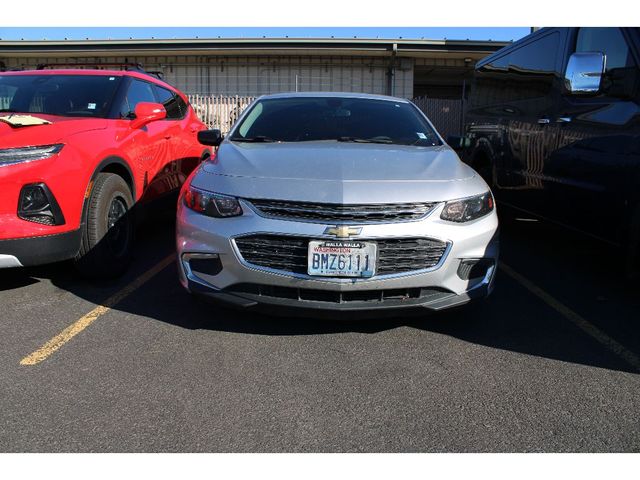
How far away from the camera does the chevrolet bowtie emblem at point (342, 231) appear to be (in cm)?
288

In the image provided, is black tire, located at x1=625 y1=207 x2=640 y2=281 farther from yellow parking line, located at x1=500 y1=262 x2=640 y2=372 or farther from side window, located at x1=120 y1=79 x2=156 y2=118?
side window, located at x1=120 y1=79 x2=156 y2=118

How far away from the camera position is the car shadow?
330 cm

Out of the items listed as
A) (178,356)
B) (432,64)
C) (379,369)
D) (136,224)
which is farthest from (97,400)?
(432,64)

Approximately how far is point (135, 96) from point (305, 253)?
3.16 metres

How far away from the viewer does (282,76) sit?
1806cm

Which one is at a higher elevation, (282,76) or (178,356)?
(282,76)

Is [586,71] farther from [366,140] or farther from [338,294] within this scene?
[338,294]

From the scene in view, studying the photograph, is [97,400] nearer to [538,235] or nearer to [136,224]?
[136,224]

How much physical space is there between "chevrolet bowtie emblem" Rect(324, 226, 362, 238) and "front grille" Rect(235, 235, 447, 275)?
0.39 feet

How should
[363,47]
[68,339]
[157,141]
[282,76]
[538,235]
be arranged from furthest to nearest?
[282,76]
[363,47]
[538,235]
[157,141]
[68,339]

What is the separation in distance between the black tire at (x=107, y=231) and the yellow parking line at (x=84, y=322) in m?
0.21

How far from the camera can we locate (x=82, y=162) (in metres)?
3.82

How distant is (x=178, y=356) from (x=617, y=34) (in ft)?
12.4

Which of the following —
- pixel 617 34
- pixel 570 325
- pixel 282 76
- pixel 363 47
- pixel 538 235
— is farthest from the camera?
pixel 282 76
